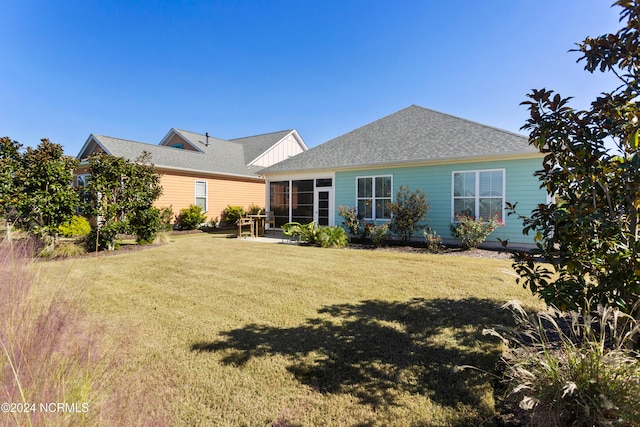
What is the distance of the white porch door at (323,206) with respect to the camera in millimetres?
14000

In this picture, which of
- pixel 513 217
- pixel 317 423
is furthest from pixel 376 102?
pixel 317 423

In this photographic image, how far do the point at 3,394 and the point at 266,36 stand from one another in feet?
49.5

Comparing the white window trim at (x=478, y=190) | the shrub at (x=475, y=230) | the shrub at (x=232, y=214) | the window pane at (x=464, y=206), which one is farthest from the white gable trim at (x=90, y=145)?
the shrub at (x=475, y=230)

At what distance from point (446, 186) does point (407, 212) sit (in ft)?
6.26

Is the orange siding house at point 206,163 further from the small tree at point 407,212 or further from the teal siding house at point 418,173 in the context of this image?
the small tree at point 407,212

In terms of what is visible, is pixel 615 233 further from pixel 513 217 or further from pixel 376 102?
pixel 376 102

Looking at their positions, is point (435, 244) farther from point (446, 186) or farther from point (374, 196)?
point (374, 196)

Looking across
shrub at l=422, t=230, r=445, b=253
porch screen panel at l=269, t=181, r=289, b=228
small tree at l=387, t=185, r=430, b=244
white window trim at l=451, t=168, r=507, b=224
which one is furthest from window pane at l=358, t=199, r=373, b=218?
porch screen panel at l=269, t=181, r=289, b=228

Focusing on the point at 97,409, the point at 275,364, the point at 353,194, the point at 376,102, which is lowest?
the point at 275,364

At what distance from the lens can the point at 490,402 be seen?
2367 millimetres

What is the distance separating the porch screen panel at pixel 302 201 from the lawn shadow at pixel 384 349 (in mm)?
10392

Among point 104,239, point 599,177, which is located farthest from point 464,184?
point 104,239

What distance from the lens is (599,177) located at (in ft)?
8.01

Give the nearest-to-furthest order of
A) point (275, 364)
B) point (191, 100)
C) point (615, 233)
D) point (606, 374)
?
point (606, 374), point (615, 233), point (275, 364), point (191, 100)
